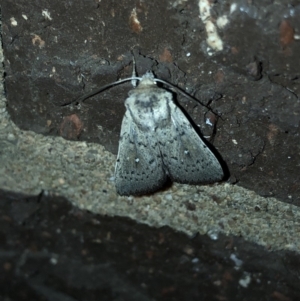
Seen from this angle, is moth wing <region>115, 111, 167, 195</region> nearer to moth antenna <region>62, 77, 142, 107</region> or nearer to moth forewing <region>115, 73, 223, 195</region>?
moth forewing <region>115, 73, 223, 195</region>

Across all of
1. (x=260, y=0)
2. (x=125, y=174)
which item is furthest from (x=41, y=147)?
(x=260, y=0)

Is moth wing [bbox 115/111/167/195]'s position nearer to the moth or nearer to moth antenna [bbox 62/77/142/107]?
the moth

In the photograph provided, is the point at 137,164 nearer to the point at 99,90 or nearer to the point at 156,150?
the point at 156,150

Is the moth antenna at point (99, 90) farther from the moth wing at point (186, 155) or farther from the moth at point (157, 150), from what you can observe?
the moth wing at point (186, 155)

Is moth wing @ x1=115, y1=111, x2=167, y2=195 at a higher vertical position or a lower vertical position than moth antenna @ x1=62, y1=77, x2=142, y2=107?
lower

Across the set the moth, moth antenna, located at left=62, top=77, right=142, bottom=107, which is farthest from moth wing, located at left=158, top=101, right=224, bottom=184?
moth antenna, located at left=62, top=77, right=142, bottom=107

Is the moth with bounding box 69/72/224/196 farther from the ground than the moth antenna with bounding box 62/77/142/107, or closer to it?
closer to it

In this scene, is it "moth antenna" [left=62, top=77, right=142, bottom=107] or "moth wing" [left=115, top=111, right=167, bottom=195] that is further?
"moth wing" [left=115, top=111, right=167, bottom=195]

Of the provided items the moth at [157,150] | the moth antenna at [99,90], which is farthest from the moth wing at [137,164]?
the moth antenna at [99,90]

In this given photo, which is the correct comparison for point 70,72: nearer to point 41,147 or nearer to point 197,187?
point 41,147
